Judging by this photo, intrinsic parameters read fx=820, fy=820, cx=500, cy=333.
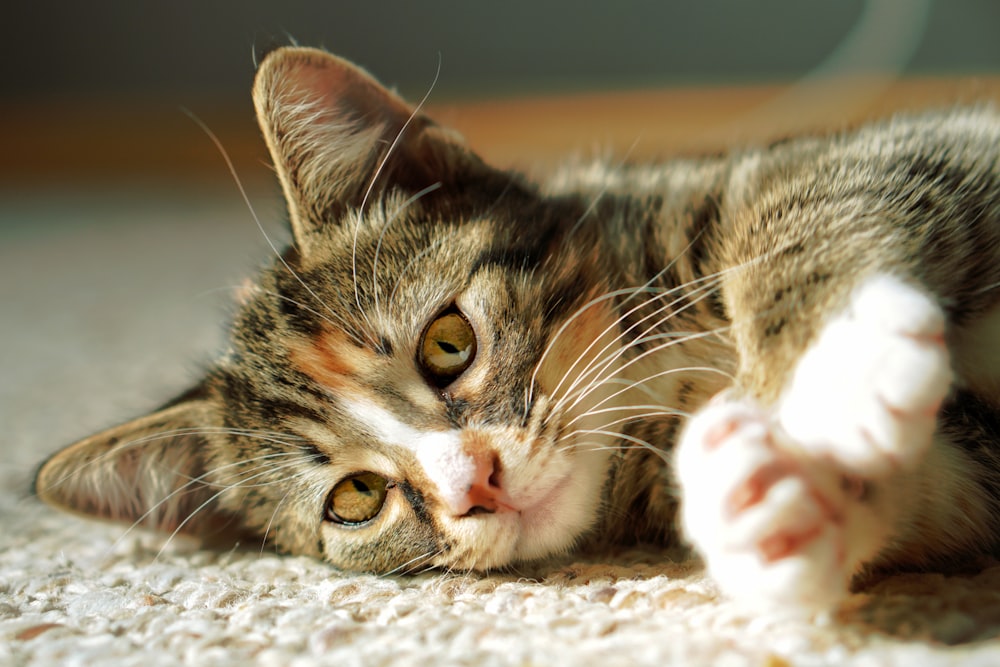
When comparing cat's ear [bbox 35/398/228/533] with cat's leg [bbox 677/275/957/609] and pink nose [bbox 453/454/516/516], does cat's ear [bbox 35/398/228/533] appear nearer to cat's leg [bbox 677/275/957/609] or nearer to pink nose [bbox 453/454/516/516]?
pink nose [bbox 453/454/516/516]

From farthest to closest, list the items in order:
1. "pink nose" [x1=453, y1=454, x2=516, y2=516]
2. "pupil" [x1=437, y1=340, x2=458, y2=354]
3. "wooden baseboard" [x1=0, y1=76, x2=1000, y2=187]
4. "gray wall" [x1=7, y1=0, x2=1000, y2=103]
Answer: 1. "gray wall" [x1=7, y1=0, x2=1000, y2=103]
2. "wooden baseboard" [x1=0, y1=76, x2=1000, y2=187]
3. "pupil" [x1=437, y1=340, x2=458, y2=354]
4. "pink nose" [x1=453, y1=454, x2=516, y2=516]

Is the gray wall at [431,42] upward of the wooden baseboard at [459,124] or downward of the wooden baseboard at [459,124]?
upward

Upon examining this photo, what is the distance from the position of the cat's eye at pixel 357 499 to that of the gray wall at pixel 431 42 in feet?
9.62

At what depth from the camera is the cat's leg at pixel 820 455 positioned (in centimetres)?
60

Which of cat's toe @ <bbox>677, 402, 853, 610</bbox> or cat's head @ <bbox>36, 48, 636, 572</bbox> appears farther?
cat's head @ <bbox>36, 48, 636, 572</bbox>

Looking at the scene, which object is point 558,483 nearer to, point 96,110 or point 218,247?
point 218,247

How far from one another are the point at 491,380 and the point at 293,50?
1.47 feet

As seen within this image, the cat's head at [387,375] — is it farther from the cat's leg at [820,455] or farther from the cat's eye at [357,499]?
the cat's leg at [820,455]

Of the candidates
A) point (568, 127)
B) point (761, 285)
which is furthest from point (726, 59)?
point (761, 285)

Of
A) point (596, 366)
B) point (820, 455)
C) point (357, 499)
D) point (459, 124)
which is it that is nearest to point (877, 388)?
point (820, 455)

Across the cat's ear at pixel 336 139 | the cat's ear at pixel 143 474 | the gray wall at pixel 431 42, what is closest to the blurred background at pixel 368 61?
the gray wall at pixel 431 42

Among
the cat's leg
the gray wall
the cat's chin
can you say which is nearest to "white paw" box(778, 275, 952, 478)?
the cat's leg

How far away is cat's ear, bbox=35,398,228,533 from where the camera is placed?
100cm

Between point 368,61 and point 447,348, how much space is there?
3.13 metres
